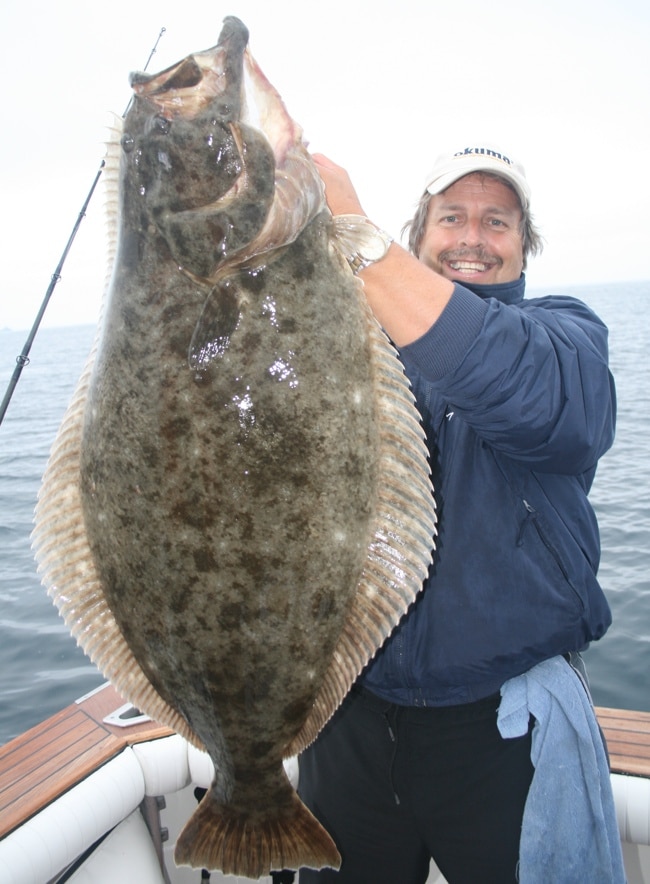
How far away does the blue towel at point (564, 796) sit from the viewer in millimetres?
2291

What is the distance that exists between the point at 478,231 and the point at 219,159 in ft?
5.42

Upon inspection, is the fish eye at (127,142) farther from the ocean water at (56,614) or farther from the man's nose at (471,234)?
the ocean water at (56,614)

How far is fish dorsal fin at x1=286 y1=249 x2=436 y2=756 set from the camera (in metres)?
1.82

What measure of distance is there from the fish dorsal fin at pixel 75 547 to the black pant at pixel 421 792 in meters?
1.08

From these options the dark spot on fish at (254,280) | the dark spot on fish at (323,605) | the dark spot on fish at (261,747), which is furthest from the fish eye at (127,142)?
the dark spot on fish at (261,747)

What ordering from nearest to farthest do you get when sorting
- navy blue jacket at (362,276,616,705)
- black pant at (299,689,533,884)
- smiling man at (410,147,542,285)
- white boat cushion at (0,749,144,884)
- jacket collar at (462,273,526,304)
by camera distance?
1. navy blue jacket at (362,276,616,705)
2. black pant at (299,689,533,884)
3. jacket collar at (462,273,526,304)
4. white boat cushion at (0,749,144,884)
5. smiling man at (410,147,542,285)

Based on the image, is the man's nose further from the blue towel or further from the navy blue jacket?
the blue towel

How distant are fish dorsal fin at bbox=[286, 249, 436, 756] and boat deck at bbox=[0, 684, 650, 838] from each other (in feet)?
7.02

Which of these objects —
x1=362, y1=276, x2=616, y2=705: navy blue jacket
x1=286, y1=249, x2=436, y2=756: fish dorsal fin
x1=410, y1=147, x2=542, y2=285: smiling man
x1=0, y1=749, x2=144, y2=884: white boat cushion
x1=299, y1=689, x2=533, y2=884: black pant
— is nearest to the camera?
x1=286, y1=249, x2=436, y2=756: fish dorsal fin

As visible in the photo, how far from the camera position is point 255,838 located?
6.34 feet

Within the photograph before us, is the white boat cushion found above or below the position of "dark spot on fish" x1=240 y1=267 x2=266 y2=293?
below

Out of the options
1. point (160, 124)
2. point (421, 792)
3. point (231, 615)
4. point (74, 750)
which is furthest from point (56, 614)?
point (160, 124)

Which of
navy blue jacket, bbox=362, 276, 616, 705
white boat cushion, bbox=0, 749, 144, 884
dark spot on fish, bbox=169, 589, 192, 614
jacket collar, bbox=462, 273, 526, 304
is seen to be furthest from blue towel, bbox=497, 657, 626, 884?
white boat cushion, bbox=0, 749, 144, 884

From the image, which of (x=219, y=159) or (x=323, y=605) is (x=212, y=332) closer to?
(x=219, y=159)
